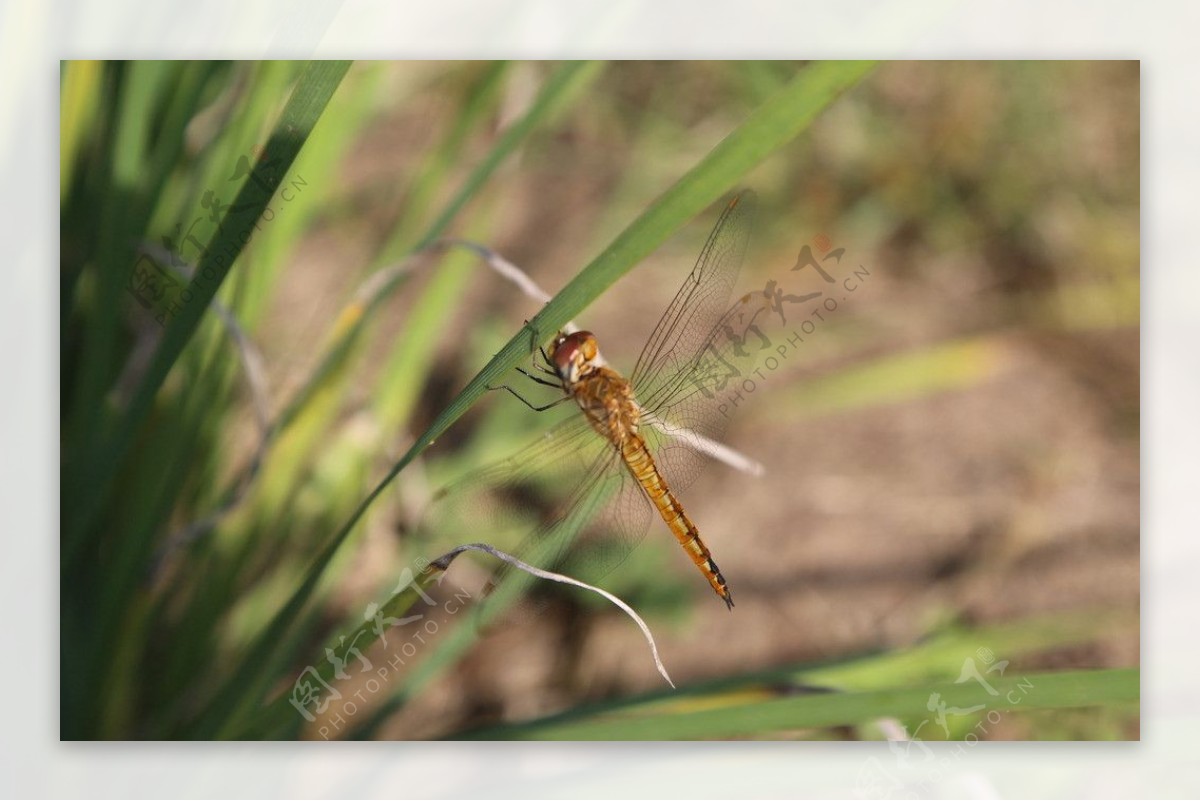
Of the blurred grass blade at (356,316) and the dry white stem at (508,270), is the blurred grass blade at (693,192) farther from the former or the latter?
the blurred grass blade at (356,316)

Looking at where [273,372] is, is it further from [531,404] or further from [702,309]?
[702,309]

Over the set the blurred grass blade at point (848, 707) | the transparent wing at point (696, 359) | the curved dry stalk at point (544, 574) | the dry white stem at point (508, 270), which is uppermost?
the dry white stem at point (508, 270)

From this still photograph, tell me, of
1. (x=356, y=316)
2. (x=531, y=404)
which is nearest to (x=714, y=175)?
(x=531, y=404)

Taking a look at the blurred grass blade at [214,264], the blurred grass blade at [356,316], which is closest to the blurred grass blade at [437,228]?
the blurred grass blade at [356,316]

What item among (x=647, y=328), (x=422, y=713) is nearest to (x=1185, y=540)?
(x=647, y=328)

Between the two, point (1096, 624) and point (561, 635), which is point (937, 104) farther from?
point (561, 635)

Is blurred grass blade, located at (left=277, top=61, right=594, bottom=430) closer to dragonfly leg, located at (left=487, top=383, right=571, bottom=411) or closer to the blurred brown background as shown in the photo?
the blurred brown background
